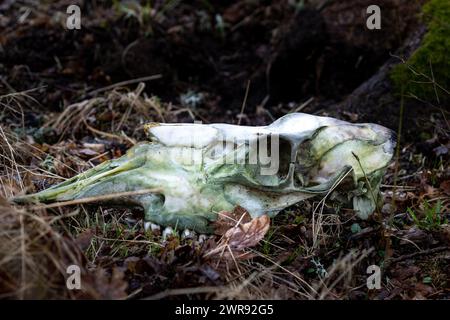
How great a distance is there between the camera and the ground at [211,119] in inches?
103

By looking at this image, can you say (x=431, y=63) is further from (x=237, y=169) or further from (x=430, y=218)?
(x=237, y=169)

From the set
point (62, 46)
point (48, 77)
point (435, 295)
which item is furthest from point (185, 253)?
point (62, 46)

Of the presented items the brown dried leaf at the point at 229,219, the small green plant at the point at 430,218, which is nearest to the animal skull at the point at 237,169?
the brown dried leaf at the point at 229,219

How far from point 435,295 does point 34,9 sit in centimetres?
549

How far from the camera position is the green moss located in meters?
4.27

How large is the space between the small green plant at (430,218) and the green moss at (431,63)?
115 cm

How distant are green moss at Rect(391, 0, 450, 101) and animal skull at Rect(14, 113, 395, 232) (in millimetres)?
1323

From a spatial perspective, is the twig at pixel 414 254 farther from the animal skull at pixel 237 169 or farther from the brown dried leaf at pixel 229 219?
the brown dried leaf at pixel 229 219

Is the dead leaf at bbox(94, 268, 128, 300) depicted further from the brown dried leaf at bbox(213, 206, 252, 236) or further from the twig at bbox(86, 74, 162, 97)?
the twig at bbox(86, 74, 162, 97)

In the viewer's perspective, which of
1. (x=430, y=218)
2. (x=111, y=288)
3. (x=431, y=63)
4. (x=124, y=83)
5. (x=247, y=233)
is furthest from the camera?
(x=124, y=83)

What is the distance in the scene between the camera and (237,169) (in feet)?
9.68

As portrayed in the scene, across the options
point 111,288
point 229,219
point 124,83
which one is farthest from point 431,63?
point 111,288

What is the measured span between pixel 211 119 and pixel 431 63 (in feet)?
5.98
